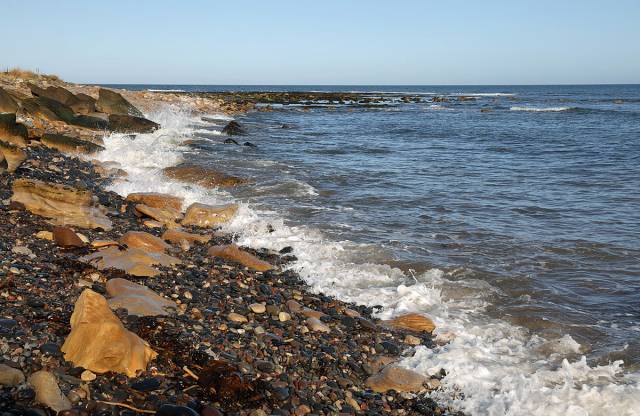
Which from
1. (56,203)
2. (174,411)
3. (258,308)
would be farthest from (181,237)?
(174,411)

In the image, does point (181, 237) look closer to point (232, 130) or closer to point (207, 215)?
point (207, 215)

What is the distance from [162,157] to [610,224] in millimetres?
12264

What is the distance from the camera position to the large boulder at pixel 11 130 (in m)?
11.5

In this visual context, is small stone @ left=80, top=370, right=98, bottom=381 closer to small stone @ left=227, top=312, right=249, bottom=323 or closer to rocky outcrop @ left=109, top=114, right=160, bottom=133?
small stone @ left=227, top=312, right=249, bottom=323

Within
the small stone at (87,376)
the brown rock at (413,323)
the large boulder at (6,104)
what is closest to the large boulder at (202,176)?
the large boulder at (6,104)

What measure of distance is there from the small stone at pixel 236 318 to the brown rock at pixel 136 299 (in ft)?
1.84

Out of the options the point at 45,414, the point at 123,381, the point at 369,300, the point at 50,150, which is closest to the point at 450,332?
the point at 369,300

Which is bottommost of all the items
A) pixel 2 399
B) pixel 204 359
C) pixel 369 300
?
pixel 369 300

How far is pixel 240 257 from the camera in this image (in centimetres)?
748

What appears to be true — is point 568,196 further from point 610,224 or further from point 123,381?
point 123,381

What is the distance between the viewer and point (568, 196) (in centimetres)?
1302

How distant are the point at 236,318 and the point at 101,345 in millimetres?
1711

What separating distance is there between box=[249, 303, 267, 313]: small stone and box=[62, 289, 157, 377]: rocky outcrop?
1.71 metres

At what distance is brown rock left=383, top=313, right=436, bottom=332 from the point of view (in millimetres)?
5867
